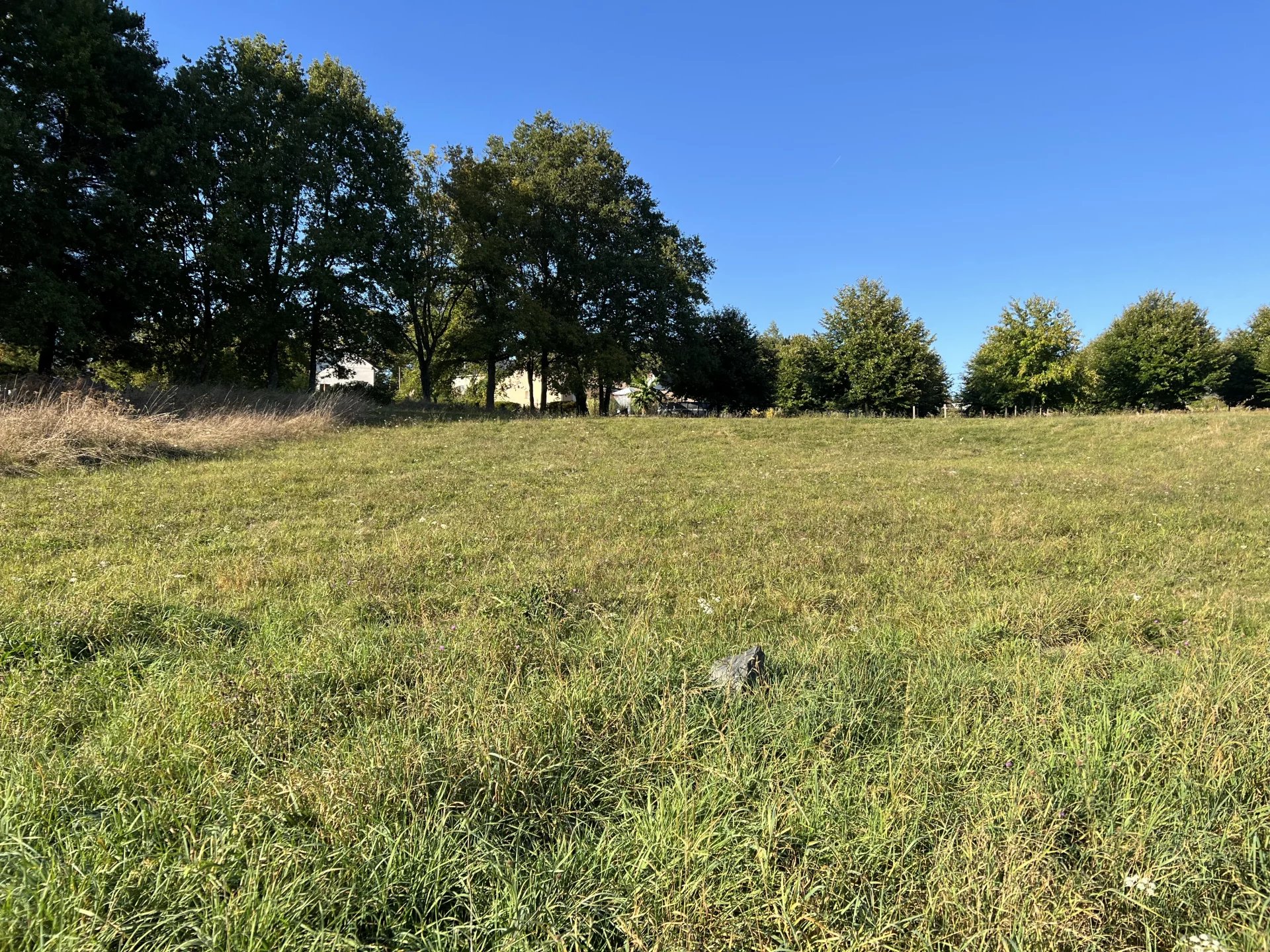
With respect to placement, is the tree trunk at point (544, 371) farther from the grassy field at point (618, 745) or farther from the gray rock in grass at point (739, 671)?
the gray rock in grass at point (739, 671)

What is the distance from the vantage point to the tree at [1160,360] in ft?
122

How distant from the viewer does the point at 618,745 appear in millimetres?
2811

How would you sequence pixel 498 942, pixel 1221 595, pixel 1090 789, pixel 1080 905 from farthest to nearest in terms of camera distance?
pixel 1221 595 → pixel 1090 789 → pixel 1080 905 → pixel 498 942


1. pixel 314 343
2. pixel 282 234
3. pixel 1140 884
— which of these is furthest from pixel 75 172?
pixel 1140 884

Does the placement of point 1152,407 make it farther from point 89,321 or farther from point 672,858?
point 89,321

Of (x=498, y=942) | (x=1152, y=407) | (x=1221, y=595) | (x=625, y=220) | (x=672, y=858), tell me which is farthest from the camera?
(x=1152, y=407)

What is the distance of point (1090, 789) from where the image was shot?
2.44 m

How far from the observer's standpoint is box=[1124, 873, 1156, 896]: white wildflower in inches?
76.9

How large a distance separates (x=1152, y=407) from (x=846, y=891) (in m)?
49.5

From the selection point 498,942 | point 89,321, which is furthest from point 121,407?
point 498,942

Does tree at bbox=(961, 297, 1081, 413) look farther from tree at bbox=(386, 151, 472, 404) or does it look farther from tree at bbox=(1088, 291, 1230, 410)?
tree at bbox=(386, 151, 472, 404)

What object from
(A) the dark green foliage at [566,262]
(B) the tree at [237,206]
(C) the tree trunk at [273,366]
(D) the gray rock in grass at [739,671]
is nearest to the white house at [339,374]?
(C) the tree trunk at [273,366]

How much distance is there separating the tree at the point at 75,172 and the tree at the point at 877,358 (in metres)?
32.6

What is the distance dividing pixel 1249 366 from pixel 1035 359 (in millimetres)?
29634
